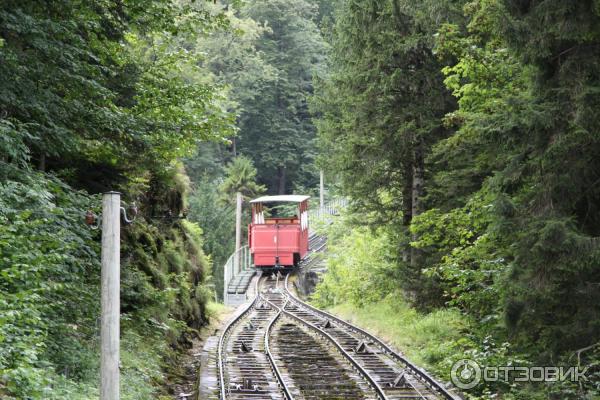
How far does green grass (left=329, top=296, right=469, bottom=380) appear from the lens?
43.1 ft

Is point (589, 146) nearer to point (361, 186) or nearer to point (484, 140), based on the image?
point (484, 140)

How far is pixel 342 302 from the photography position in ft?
88.7

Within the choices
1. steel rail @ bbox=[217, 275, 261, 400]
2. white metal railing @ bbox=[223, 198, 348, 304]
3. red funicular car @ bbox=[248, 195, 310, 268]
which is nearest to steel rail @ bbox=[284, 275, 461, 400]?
steel rail @ bbox=[217, 275, 261, 400]

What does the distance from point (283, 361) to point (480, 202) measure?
5.25 metres

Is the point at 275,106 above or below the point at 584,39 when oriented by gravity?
above

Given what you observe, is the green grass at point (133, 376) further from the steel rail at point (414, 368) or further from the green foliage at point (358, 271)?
the green foliage at point (358, 271)

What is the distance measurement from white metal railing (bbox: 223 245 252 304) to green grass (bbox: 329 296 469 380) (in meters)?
12.1

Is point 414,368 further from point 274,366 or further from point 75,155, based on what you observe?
point 75,155

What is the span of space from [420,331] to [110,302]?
9.97 m

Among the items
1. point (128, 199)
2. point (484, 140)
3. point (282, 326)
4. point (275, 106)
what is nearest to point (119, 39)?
point (128, 199)

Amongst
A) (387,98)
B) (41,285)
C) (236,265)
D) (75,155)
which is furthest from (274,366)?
(236,265)

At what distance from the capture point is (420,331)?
15.5 meters

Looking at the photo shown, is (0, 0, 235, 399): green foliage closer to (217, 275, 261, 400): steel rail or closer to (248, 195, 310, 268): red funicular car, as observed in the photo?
(217, 275, 261, 400): steel rail

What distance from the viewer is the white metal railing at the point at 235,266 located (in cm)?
3245
